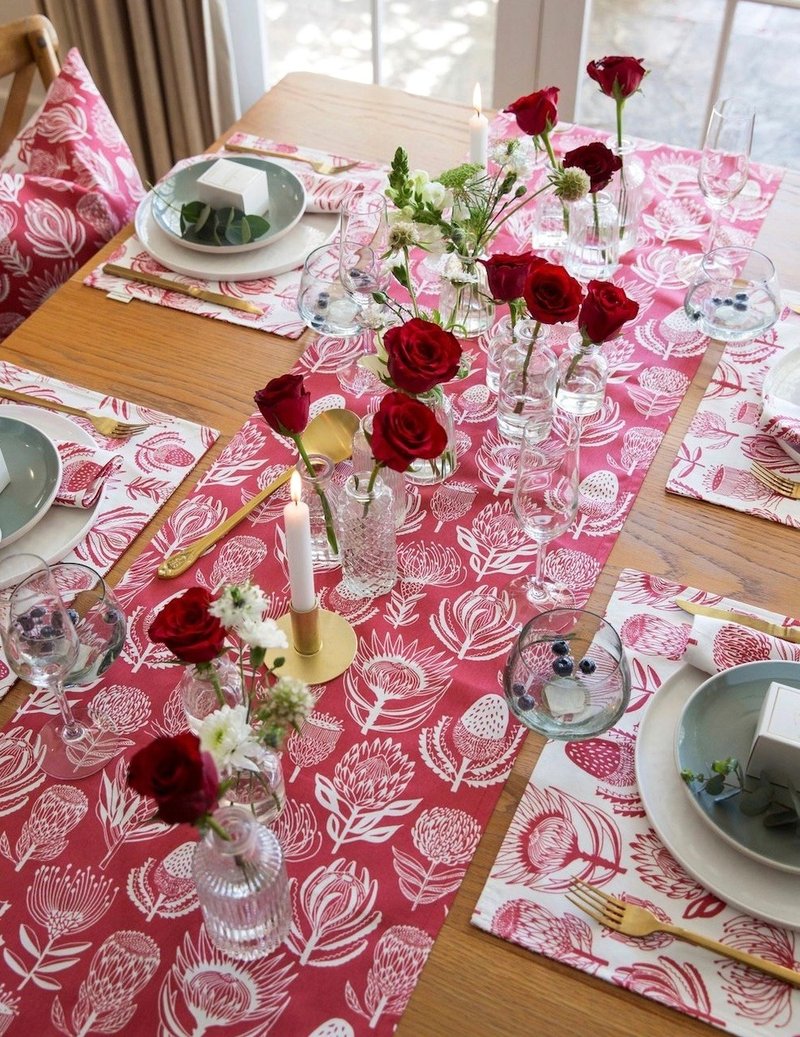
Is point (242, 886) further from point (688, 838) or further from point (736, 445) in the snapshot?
point (736, 445)

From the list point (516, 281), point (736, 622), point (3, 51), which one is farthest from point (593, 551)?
point (3, 51)

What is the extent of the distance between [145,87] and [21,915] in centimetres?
232

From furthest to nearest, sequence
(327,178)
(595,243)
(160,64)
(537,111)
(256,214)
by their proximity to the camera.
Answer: (160,64)
(327,178)
(256,214)
(595,243)
(537,111)

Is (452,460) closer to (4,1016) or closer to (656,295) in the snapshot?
(656,295)

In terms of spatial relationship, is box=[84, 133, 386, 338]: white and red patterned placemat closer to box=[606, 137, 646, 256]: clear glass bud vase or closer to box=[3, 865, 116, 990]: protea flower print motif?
box=[606, 137, 646, 256]: clear glass bud vase

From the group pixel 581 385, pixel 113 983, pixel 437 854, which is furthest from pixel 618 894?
pixel 581 385

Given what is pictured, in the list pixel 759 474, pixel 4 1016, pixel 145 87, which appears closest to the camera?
pixel 4 1016

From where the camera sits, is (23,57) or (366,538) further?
(23,57)

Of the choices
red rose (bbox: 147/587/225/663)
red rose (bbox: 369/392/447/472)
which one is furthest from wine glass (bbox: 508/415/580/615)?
red rose (bbox: 147/587/225/663)

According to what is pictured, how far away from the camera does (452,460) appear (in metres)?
1.32

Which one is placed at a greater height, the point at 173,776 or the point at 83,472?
the point at 173,776

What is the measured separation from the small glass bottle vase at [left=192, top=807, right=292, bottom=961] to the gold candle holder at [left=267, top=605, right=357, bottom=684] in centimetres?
26

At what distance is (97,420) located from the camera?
4.54ft

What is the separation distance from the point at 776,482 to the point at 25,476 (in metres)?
0.89
